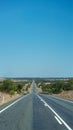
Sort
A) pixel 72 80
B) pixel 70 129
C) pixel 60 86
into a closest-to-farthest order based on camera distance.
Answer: pixel 70 129 < pixel 72 80 < pixel 60 86

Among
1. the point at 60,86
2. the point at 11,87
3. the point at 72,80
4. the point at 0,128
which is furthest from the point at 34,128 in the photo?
the point at 60,86

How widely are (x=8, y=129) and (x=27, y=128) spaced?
0.85 m

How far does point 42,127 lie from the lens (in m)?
15.1

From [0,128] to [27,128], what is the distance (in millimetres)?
1139

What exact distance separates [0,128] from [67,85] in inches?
4820

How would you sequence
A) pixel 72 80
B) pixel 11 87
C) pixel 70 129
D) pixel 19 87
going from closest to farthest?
pixel 70 129 < pixel 11 87 < pixel 72 80 < pixel 19 87

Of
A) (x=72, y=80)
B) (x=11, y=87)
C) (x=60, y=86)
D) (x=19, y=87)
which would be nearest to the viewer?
(x=11, y=87)

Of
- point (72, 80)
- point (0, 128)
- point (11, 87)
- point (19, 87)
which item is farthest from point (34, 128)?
point (19, 87)

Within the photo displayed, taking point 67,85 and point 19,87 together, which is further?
point 19,87

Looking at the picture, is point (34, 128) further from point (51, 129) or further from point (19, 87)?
point (19, 87)

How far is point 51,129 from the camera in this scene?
46.7ft

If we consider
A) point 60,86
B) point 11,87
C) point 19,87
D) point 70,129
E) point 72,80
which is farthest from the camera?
point 19,87

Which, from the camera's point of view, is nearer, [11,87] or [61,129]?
[61,129]

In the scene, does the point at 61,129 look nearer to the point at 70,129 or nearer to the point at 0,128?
the point at 70,129
